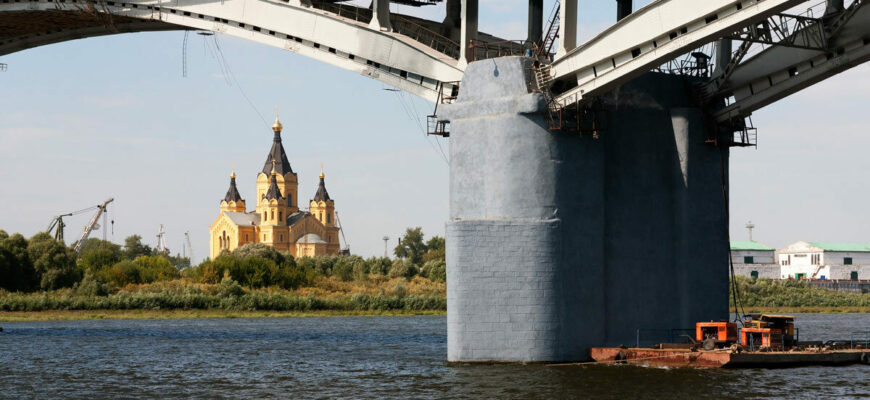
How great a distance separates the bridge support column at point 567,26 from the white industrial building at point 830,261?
432ft

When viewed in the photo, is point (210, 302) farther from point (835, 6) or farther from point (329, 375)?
point (835, 6)

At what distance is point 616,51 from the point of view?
34969 millimetres

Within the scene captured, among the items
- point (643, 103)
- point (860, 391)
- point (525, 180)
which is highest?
point (643, 103)

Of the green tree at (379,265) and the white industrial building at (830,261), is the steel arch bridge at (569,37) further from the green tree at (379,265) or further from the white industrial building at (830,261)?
the white industrial building at (830,261)

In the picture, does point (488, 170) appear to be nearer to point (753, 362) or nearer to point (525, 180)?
point (525, 180)

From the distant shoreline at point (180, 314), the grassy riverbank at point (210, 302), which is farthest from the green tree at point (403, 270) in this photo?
the distant shoreline at point (180, 314)

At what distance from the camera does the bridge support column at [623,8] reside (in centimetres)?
4231

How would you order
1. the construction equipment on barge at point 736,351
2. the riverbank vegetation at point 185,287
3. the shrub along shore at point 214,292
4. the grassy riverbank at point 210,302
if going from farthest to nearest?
1. the riverbank vegetation at point 185,287
2. the shrub along shore at point 214,292
3. the grassy riverbank at point 210,302
4. the construction equipment on barge at point 736,351

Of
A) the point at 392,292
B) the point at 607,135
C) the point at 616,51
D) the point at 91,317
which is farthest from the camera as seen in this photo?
the point at 392,292

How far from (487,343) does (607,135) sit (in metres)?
8.30

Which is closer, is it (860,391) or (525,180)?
(860,391)

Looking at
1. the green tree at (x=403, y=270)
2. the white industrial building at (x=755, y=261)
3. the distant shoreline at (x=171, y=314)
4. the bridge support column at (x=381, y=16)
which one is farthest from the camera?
the white industrial building at (x=755, y=261)

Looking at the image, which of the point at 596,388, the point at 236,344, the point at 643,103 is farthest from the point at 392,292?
the point at 596,388

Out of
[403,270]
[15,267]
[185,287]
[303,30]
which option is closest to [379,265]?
[403,270]
